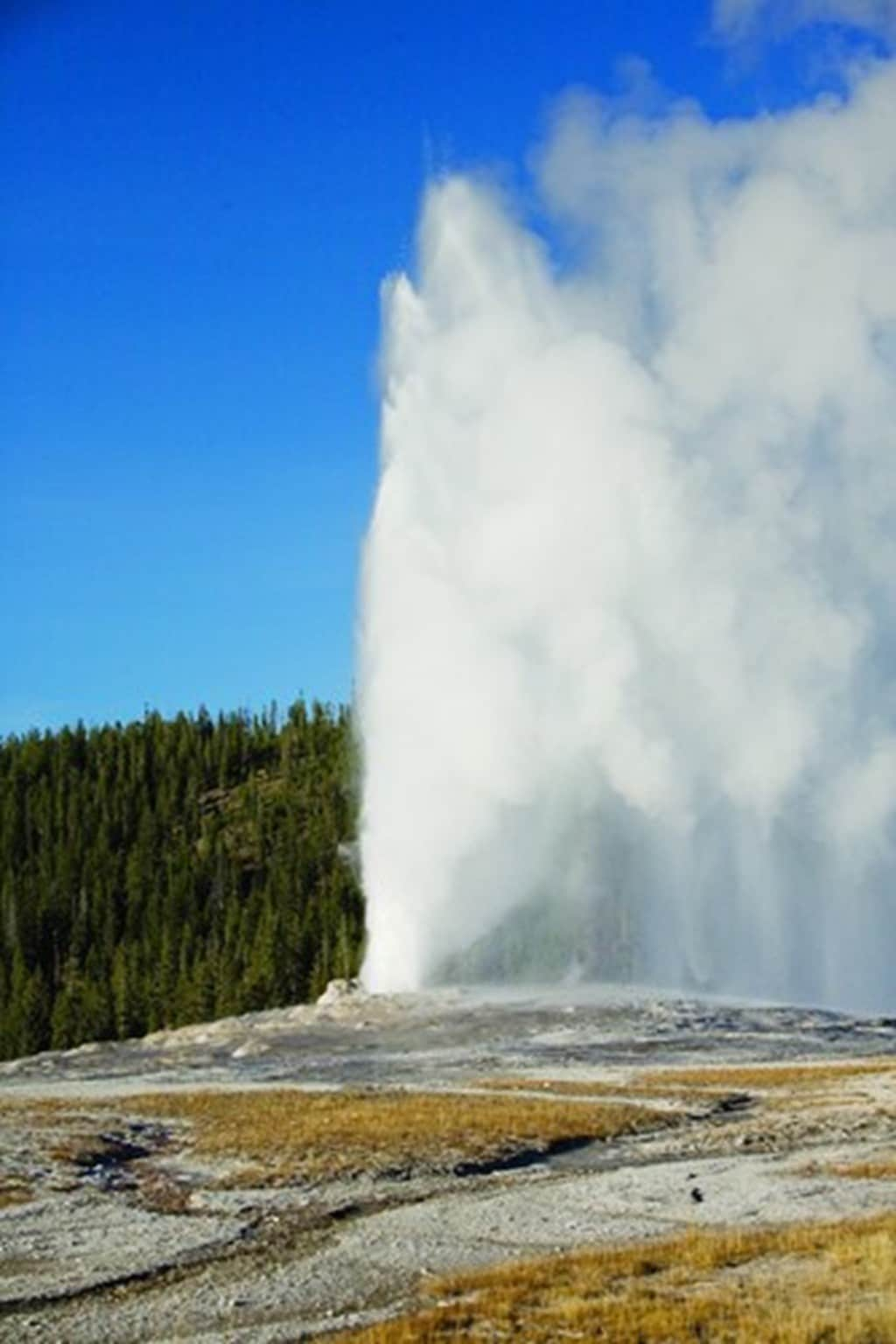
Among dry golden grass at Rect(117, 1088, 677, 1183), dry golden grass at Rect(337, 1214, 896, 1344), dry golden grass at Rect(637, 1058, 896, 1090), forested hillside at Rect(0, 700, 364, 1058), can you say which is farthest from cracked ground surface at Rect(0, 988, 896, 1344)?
forested hillside at Rect(0, 700, 364, 1058)

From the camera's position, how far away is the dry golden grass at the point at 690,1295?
59.8 feet

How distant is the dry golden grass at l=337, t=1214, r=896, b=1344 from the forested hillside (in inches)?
3066

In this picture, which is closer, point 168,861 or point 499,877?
point 499,877

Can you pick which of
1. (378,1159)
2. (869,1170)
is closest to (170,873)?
(378,1159)

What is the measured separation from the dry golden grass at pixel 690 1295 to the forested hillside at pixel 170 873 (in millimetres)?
77869

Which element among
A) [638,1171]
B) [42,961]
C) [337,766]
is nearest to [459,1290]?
[638,1171]

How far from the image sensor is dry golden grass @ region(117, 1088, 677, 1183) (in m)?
33.7

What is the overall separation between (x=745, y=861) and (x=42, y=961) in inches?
2284

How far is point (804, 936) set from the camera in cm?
9206

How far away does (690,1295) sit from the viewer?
66.8 ft

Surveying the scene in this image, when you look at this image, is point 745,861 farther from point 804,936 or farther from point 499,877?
point 499,877

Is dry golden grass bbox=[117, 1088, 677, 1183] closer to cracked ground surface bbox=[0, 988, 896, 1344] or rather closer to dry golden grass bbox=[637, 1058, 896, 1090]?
cracked ground surface bbox=[0, 988, 896, 1344]

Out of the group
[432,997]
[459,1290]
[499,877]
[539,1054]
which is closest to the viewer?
[459,1290]

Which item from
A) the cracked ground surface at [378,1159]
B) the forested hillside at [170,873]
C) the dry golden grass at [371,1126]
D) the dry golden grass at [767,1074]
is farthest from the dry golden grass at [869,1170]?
the forested hillside at [170,873]
